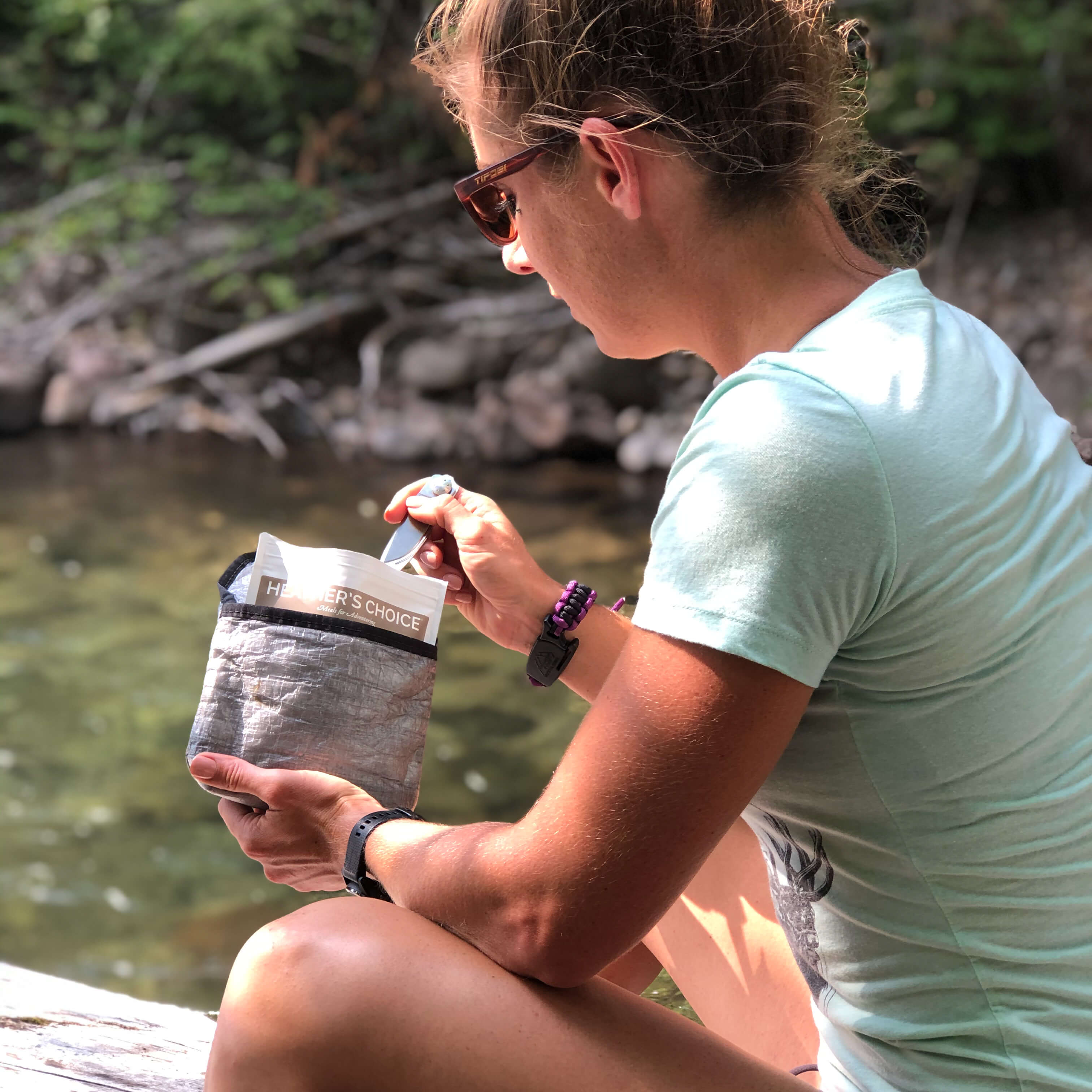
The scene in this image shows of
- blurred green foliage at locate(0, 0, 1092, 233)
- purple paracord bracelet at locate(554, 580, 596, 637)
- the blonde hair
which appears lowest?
blurred green foliage at locate(0, 0, 1092, 233)

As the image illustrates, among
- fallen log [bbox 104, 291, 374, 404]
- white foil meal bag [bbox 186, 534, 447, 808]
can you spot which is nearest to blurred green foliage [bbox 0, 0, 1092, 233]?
fallen log [bbox 104, 291, 374, 404]

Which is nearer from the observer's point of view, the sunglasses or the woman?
the woman

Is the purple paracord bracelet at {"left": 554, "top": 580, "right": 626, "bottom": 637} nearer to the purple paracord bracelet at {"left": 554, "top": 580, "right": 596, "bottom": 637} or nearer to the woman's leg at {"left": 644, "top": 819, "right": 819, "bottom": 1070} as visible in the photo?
the purple paracord bracelet at {"left": 554, "top": 580, "right": 596, "bottom": 637}

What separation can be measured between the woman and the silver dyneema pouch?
0.35ft

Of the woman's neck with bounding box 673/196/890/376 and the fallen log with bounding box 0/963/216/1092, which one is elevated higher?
the woman's neck with bounding box 673/196/890/376

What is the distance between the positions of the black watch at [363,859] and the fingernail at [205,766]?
0.17m

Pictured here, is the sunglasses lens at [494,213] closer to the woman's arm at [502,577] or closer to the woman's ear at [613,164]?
the woman's ear at [613,164]

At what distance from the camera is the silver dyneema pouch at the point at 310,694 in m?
1.26

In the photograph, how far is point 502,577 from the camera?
1432 millimetres

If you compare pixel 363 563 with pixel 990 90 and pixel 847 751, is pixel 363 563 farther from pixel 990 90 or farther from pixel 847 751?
pixel 990 90

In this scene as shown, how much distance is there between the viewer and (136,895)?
133 inches

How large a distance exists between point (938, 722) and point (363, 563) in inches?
22.5

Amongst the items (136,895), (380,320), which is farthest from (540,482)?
(136,895)

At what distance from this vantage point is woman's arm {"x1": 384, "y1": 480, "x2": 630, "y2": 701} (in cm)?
143
